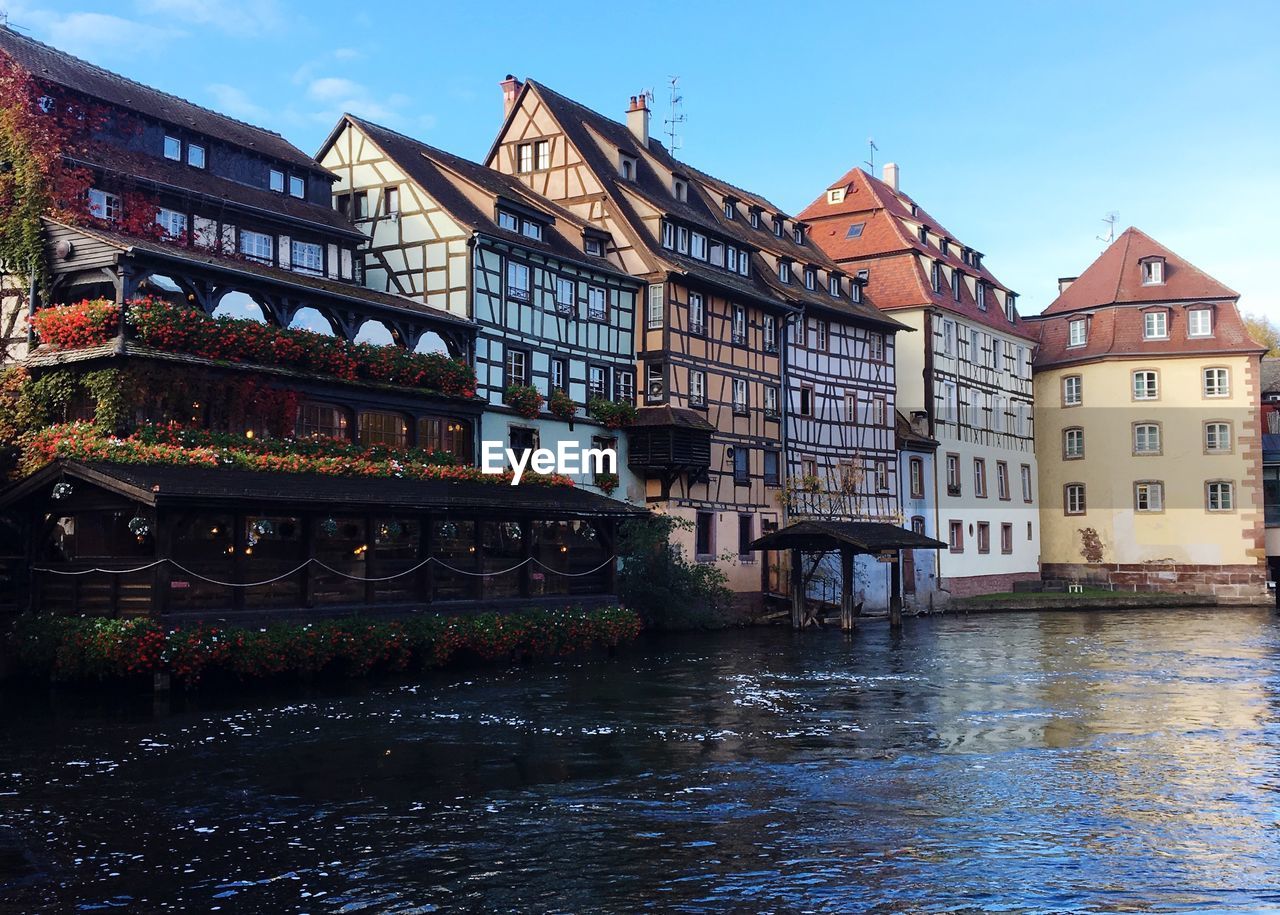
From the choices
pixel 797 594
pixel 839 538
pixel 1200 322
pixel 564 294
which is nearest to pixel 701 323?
pixel 564 294

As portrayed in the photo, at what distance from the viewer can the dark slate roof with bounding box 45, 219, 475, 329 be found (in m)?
27.8

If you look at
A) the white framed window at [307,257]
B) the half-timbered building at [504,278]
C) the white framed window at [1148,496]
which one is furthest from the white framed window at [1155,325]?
the white framed window at [307,257]

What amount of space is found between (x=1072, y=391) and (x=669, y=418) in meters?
28.6

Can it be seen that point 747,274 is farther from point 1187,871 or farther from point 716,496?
point 1187,871

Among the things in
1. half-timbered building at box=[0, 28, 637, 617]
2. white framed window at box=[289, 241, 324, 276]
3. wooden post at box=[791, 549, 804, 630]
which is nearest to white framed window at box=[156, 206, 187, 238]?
half-timbered building at box=[0, 28, 637, 617]

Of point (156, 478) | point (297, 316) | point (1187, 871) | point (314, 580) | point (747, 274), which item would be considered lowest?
point (1187, 871)

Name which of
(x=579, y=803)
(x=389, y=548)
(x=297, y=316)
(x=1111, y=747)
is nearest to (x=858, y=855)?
(x=579, y=803)

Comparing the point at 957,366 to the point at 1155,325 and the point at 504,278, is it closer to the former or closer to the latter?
the point at 1155,325

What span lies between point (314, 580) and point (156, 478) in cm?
418

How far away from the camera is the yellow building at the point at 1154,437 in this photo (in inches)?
2285

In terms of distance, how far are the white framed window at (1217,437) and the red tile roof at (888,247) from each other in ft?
29.0

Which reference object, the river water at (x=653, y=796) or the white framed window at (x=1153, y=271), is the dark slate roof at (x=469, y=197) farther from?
the white framed window at (x=1153, y=271)

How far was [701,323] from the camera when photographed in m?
43.2

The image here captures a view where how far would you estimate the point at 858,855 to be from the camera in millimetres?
12656
